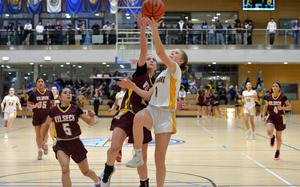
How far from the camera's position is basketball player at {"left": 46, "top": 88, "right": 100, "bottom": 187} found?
26.0ft

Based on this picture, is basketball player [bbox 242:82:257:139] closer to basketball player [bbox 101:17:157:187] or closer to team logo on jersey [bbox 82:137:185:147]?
team logo on jersey [bbox 82:137:185:147]

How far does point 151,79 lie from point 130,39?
70.4 ft

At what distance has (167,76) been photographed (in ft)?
22.2

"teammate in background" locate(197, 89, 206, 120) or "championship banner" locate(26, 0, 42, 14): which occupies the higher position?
"championship banner" locate(26, 0, 42, 14)

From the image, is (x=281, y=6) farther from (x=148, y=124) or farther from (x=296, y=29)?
(x=148, y=124)

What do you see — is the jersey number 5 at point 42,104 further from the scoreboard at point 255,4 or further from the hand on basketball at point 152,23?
the scoreboard at point 255,4

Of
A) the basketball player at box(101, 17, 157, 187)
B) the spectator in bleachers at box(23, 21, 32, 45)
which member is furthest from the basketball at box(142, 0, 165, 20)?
the spectator in bleachers at box(23, 21, 32, 45)

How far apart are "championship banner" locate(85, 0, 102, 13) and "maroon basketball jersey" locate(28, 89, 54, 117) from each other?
66.7 feet

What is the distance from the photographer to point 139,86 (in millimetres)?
7477

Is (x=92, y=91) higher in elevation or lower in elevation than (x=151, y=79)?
lower

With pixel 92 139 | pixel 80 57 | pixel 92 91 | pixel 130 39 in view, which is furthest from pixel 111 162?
pixel 92 91

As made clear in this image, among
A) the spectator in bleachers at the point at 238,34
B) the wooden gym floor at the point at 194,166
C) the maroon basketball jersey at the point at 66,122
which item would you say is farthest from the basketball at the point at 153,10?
the spectator in bleachers at the point at 238,34

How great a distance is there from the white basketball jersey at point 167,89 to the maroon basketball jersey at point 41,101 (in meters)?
6.57

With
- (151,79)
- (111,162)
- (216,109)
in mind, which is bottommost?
(216,109)
